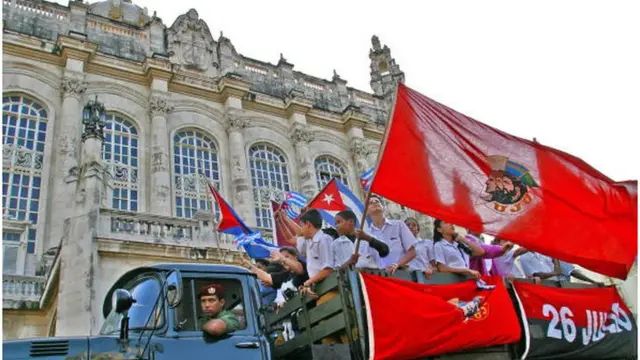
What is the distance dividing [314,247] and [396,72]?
80.0ft

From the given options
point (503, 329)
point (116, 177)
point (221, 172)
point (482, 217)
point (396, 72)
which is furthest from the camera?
point (396, 72)

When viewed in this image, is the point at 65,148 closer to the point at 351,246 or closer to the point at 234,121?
the point at 234,121

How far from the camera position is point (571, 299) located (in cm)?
578

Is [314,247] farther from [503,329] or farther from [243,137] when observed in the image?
[243,137]

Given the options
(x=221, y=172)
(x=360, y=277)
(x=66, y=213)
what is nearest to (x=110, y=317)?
(x=360, y=277)

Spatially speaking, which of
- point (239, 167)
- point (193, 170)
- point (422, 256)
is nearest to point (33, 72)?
point (193, 170)

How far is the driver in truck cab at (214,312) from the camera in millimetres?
4492

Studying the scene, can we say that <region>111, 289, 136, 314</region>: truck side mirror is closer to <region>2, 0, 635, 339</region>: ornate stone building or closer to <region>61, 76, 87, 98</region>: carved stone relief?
<region>2, 0, 635, 339</region>: ornate stone building

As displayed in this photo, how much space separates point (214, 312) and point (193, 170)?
15.4 metres

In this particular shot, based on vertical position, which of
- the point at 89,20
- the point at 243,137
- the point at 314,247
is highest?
the point at 89,20

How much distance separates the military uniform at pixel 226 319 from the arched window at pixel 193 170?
13036mm

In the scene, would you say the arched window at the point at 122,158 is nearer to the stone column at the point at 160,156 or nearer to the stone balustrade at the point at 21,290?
the stone column at the point at 160,156

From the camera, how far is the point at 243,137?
21188 millimetres

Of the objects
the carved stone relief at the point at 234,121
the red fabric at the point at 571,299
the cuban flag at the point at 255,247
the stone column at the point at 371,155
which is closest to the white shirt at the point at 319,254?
the red fabric at the point at 571,299
